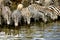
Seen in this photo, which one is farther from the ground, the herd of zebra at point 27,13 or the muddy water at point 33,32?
the herd of zebra at point 27,13

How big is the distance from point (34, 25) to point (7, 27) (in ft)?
1.70

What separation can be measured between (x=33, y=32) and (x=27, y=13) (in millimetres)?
405

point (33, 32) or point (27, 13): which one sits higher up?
point (27, 13)

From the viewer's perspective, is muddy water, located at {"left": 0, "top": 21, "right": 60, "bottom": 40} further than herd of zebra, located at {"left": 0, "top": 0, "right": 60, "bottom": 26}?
No

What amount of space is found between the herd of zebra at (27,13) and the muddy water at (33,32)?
0.11 meters

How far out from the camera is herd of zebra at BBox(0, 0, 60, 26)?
12.7ft

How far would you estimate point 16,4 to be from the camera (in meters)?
4.37

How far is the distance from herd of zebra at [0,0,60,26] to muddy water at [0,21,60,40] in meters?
0.11

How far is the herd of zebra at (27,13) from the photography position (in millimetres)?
3879

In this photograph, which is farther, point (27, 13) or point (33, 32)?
point (27, 13)

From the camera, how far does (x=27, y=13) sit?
3938 mm

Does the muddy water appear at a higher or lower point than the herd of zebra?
lower

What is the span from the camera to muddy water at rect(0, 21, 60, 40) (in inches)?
143

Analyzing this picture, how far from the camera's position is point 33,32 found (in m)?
3.78
